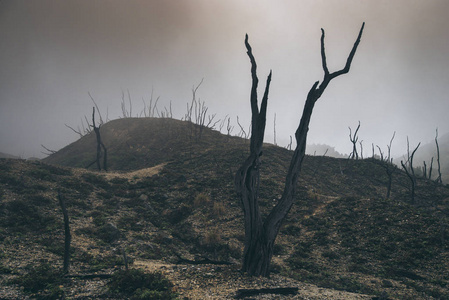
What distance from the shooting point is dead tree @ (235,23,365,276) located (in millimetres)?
8938

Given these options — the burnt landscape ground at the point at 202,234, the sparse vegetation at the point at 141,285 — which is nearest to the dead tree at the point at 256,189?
the burnt landscape ground at the point at 202,234

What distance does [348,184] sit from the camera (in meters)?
29.9

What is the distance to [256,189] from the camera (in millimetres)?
9266

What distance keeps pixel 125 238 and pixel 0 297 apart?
6.60 m

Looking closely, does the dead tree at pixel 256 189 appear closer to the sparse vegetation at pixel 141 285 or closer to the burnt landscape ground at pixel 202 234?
the burnt landscape ground at pixel 202 234

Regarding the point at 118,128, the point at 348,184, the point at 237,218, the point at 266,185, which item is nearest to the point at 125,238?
the point at 237,218

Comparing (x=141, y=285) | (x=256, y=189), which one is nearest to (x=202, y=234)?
(x=141, y=285)

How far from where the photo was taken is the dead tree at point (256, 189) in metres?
8.94

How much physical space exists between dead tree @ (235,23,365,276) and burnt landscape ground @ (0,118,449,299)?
927mm

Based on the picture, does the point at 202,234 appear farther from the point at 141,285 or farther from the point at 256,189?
the point at 256,189

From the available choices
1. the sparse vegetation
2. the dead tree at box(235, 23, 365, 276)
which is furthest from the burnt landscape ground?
the dead tree at box(235, 23, 365, 276)

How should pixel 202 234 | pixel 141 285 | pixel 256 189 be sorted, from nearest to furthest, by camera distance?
pixel 141 285 → pixel 256 189 → pixel 202 234

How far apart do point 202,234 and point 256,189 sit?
25.5 ft

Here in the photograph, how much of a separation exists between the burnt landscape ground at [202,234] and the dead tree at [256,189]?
927 millimetres
